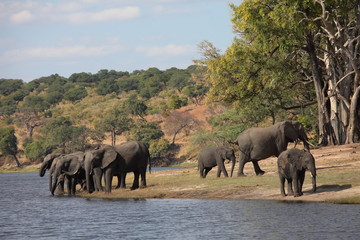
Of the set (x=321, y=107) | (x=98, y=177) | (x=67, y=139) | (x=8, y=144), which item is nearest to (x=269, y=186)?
(x=98, y=177)

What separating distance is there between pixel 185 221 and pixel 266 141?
1208 cm

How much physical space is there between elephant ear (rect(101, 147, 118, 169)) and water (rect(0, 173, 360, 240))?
349 centimetres

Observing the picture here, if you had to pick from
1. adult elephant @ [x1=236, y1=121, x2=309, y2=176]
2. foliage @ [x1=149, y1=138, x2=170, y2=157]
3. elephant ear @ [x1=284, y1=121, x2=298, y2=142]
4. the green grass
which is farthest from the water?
foliage @ [x1=149, y1=138, x2=170, y2=157]

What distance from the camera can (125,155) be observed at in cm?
3325

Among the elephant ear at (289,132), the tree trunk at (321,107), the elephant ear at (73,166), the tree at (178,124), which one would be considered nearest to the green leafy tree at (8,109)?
the tree at (178,124)

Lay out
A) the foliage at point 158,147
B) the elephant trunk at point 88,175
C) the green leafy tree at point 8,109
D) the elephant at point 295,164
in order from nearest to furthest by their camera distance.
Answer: the elephant at point 295,164 < the elephant trunk at point 88,175 < the foliage at point 158,147 < the green leafy tree at point 8,109

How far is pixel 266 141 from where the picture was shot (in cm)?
3394

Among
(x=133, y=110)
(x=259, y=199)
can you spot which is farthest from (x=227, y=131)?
(x=133, y=110)

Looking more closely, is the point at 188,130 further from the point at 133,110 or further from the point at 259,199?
the point at 259,199

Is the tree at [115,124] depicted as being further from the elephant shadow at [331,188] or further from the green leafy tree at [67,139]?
the elephant shadow at [331,188]

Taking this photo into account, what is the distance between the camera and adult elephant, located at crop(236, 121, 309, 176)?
111 feet

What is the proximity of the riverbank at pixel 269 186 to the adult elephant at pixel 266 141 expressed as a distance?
3.36 ft

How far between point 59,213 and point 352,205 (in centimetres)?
1117

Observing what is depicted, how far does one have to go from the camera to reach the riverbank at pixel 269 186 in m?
25.8
